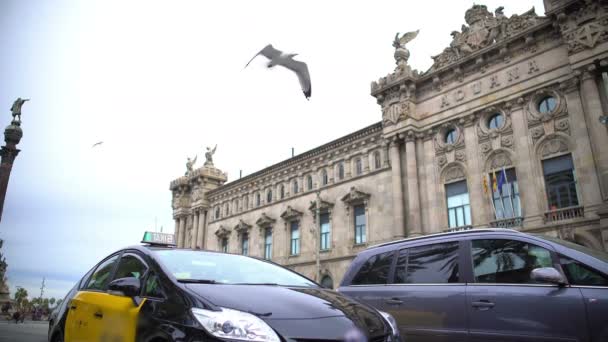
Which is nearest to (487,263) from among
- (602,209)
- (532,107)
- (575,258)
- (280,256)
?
(575,258)

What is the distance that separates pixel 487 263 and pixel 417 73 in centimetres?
Result: 2231

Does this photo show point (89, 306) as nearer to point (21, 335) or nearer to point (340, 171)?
point (21, 335)

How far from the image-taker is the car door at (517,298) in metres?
4.55

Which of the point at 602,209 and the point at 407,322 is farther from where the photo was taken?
the point at 602,209

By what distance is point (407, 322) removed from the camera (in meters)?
5.97

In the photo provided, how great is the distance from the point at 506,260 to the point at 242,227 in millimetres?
34604

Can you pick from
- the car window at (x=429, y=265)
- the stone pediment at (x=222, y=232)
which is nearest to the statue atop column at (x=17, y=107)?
the car window at (x=429, y=265)

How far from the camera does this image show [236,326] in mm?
3000

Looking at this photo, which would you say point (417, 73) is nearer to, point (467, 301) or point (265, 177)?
point (265, 177)

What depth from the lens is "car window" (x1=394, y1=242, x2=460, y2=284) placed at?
5.88 m

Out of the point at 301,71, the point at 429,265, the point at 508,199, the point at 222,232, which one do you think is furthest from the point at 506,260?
the point at 222,232

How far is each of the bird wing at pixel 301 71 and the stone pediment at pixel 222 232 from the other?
28.5 metres

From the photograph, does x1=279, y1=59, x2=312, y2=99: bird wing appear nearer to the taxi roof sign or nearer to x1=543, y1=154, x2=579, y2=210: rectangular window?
the taxi roof sign

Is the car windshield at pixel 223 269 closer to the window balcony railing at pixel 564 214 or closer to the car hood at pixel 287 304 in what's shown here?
the car hood at pixel 287 304
